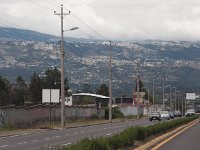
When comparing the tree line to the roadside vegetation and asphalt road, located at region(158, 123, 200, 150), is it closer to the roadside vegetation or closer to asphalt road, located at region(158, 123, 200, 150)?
asphalt road, located at region(158, 123, 200, 150)

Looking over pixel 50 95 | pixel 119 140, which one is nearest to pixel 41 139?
pixel 119 140

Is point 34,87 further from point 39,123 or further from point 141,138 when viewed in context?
point 141,138

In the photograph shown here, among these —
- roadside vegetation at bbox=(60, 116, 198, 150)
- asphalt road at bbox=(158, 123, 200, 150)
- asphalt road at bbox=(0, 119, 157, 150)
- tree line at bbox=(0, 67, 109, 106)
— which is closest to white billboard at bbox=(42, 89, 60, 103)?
asphalt road at bbox=(0, 119, 157, 150)

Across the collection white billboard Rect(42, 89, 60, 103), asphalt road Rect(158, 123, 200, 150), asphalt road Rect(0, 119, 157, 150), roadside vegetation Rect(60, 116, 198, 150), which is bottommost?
asphalt road Rect(0, 119, 157, 150)

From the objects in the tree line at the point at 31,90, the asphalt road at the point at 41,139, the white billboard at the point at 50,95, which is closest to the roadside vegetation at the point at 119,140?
the asphalt road at the point at 41,139

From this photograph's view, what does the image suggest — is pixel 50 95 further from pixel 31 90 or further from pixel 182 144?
pixel 31 90

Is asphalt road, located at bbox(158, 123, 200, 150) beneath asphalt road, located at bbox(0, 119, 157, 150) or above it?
above

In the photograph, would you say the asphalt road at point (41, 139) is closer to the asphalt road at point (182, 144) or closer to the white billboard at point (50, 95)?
the asphalt road at point (182, 144)

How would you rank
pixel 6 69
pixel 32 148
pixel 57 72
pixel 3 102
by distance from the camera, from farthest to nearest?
pixel 6 69 → pixel 57 72 → pixel 3 102 → pixel 32 148

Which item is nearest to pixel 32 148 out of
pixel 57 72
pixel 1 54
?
pixel 57 72

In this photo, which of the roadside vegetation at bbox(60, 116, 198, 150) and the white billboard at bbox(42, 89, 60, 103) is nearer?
the roadside vegetation at bbox(60, 116, 198, 150)

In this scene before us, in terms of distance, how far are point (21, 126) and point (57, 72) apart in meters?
77.6

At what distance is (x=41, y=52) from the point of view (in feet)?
619

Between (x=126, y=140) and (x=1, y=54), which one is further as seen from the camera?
(x=1, y=54)
